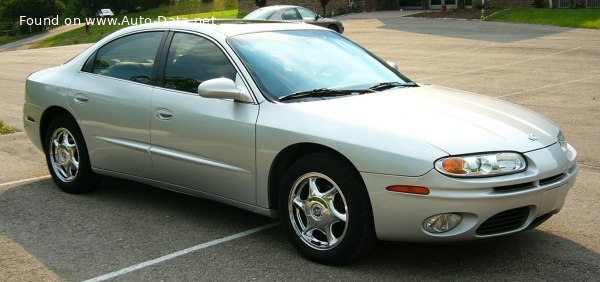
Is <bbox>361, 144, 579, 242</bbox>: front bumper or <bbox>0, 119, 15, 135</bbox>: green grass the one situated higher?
<bbox>361, 144, 579, 242</bbox>: front bumper

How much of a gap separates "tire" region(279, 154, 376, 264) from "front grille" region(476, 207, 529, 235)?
67 centimetres

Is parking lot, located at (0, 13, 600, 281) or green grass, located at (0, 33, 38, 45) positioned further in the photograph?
green grass, located at (0, 33, 38, 45)

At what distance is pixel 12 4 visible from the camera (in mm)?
65688

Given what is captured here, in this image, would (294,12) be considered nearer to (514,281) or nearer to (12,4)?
(514,281)

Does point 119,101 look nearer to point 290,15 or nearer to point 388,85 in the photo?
point 388,85

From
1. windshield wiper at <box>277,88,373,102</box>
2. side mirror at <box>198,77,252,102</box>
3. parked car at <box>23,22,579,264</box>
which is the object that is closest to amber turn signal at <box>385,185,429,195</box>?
parked car at <box>23,22,579,264</box>

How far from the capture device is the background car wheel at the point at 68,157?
6477 millimetres

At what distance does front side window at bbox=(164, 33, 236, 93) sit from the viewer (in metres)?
5.48

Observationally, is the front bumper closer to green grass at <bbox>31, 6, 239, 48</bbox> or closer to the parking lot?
the parking lot

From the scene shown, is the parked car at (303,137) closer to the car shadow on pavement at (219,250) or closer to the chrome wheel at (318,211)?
the chrome wheel at (318,211)

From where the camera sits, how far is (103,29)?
52.0 metres

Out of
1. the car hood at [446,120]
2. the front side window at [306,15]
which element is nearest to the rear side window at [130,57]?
the car hood at [446,120]

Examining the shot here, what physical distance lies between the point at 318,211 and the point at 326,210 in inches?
3.0

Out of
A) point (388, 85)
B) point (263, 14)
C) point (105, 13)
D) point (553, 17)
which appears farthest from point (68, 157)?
point (105, 13)
